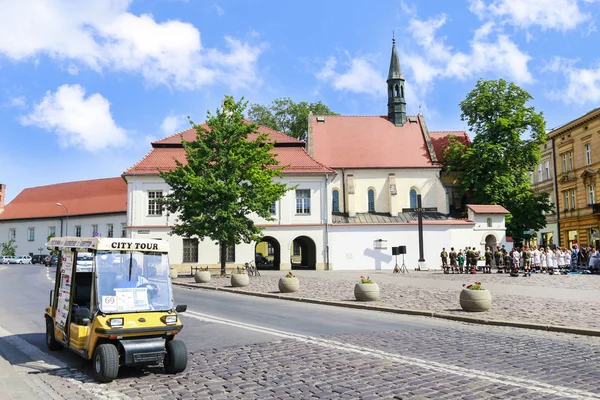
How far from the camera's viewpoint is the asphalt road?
6.69m

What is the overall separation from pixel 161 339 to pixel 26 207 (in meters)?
82.3

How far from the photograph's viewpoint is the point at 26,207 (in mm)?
79750

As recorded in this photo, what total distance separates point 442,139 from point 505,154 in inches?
394

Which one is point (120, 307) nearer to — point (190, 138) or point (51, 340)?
point (51, 340)

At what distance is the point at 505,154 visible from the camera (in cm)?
4784

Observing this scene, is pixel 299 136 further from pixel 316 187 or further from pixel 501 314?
pixel 501 314

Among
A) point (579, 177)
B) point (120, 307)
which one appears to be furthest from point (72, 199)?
point (120, 307)

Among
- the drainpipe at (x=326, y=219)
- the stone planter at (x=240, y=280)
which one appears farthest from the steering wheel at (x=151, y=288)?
the drainpipe at (x=326, y=219)

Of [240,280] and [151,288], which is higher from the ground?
[151,288]

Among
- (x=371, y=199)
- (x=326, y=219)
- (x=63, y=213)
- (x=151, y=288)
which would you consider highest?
(x=63, y=213)

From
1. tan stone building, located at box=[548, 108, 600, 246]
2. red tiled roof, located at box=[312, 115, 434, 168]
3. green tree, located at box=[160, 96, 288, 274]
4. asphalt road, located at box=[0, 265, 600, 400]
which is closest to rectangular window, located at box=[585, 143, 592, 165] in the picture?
tan stone building, located at box=[548, 108, 600, 246]

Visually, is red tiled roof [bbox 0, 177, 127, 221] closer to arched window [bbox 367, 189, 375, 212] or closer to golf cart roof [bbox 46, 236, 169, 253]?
arched window [bbox 367, 189, 375, 212]

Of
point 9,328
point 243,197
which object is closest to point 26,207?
point 243,197

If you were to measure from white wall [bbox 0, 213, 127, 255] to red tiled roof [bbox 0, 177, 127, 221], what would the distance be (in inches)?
30.1
